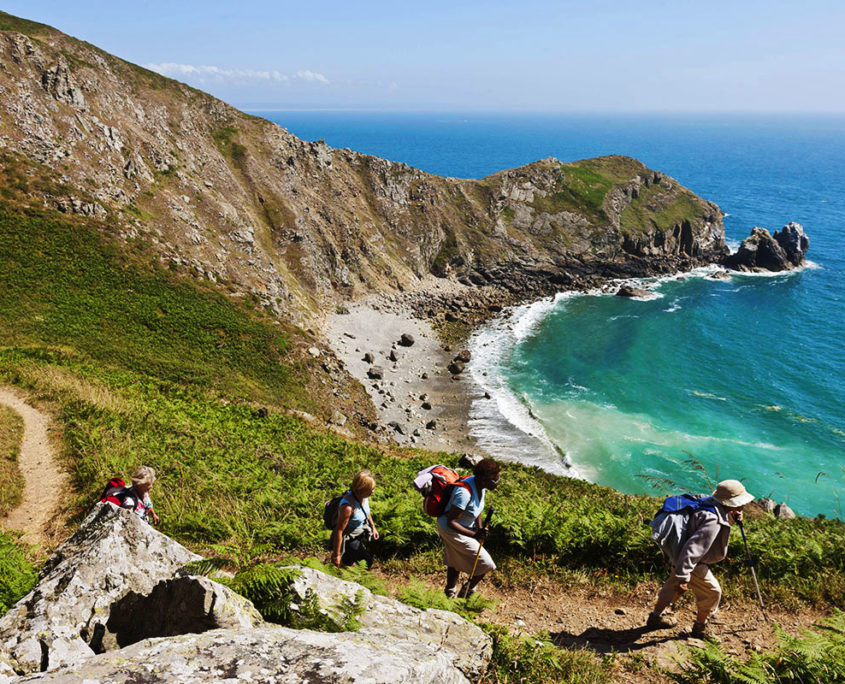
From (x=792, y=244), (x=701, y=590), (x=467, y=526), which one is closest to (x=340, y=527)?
(x=467, y=526)

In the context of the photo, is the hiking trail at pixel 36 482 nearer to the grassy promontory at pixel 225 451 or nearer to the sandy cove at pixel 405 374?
the grassy promontory at pixel 225 451

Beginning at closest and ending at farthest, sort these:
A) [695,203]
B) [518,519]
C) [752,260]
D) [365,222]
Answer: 1. [518,519]
2. [365,222]
3. [752,260]
4. [695,203]


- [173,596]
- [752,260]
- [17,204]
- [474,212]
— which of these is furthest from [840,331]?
[17,204]

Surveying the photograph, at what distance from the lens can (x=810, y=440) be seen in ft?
139

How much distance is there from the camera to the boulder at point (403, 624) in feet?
14.9

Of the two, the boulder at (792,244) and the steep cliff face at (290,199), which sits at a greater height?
the steep cliff face at (290,199)

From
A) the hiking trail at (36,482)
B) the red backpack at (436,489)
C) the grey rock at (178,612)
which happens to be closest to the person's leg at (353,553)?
the red backpack at (436,489)

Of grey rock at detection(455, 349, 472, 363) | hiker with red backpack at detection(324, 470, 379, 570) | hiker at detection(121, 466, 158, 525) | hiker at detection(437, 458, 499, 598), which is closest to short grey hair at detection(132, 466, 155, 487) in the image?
hiker at detection(121, 466, 158, 525)

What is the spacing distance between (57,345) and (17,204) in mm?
22032

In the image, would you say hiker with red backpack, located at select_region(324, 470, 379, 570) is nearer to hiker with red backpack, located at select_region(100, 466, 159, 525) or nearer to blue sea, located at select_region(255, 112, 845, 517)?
hiker with red backpack, located at select_region(100, 466, 159, 525)

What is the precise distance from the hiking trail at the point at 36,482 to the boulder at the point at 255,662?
8.36m

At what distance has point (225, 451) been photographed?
16812 mm

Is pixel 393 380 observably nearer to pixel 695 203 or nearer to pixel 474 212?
pixel 474 212

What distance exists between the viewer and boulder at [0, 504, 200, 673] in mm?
3998
